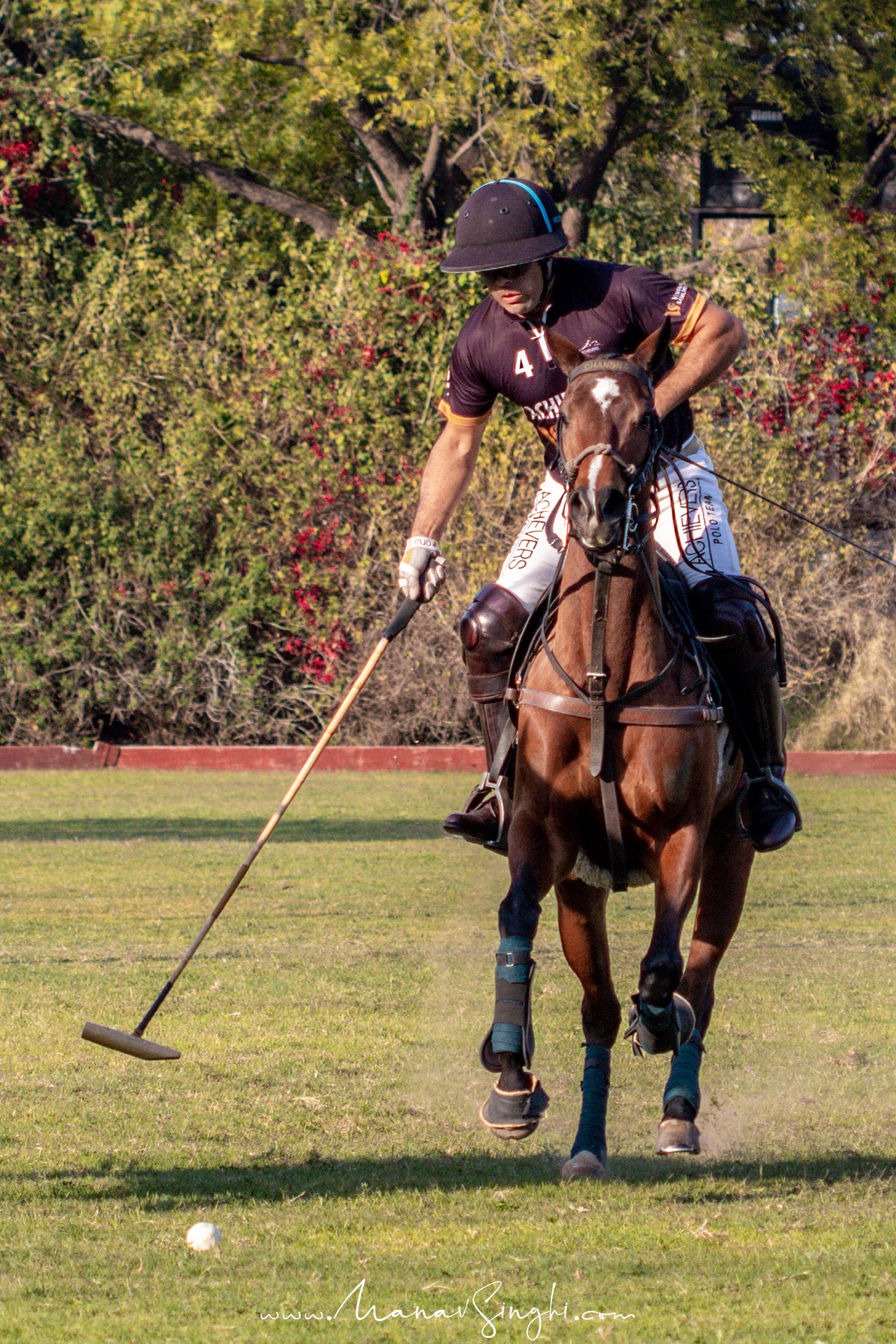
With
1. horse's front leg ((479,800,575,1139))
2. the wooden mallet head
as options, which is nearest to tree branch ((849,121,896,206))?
horse's front leg ((479,800,575,1139))

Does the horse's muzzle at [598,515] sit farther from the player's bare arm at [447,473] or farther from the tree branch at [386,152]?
the tree branch at [386,152]

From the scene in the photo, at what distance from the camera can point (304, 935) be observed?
8.97 meters

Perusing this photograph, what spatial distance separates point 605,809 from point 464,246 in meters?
1.84

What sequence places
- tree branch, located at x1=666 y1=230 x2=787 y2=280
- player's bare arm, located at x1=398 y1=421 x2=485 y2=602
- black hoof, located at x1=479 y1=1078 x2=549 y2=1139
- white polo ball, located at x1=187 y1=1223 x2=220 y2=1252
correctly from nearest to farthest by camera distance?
white polo ball, located at x1=187 y1=1223 x2=220 y2=1252 → black hoof, located at x1=479 y1=1078 x2=549 y2=1139 → player's bare arm, located at x1=398 y1=421 x2=485 y2=602 → tree branch, located at x1=666 y1=230 x2=787 y2=280

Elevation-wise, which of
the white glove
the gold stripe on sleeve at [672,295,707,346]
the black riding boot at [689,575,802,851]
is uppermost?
the gold stripe on sleeve at [672,295,707,346]

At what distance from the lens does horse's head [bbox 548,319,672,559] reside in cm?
471

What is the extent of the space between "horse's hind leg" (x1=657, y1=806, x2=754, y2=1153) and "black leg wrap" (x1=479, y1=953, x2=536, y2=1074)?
0.61 m

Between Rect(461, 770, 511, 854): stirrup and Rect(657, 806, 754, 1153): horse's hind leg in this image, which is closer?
Rect(657, 806, 754, 1153): horse's hind leg

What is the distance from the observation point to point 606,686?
198 inches

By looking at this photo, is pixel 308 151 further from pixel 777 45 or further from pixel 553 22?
pixel 777 45

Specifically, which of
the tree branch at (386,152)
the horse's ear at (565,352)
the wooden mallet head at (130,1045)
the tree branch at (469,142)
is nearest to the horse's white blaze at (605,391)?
the horse's ear at (565,352)

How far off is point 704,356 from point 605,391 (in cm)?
70

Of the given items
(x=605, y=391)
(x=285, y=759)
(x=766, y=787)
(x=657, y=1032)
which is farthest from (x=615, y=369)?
(x=285, y=759)

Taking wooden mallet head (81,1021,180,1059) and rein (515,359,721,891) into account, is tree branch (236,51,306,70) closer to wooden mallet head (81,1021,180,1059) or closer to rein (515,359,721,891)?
rein (515,359,721,891)
